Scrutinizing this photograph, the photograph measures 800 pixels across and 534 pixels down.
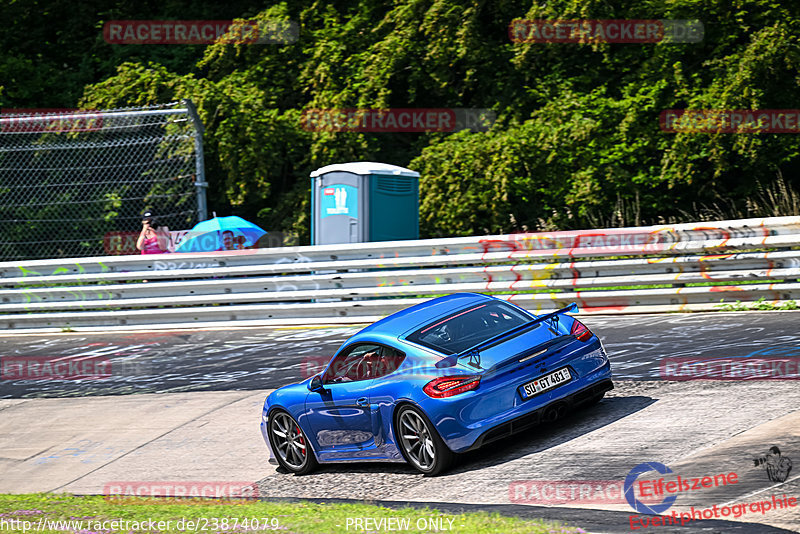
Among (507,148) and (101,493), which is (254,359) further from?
(507,148)

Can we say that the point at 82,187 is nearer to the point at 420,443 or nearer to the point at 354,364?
the point at 354,364

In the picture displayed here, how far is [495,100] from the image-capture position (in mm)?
23328

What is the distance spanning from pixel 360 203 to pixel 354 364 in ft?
24.1

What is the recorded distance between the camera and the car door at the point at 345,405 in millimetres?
8242

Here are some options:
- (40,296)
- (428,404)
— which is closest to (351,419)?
(428,404)

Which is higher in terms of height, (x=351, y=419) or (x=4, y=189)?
(x=4, y=189)

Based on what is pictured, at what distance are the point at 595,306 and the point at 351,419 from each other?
19.9 feet

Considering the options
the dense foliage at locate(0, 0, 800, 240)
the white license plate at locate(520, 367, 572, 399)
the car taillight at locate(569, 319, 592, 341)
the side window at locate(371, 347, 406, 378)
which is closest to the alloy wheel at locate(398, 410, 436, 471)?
the side window at locate(371, 347, 406, 378)

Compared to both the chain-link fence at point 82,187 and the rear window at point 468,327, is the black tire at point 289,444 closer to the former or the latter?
the rear window at point 468,327

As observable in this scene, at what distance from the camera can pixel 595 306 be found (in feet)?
44.3

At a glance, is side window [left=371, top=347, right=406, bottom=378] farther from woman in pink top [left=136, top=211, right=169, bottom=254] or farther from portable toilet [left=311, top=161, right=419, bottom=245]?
woman in pink top [left=136, top=211, right=169, bottom=254]

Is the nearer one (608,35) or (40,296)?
(40,296)

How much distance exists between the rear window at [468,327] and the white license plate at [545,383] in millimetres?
543

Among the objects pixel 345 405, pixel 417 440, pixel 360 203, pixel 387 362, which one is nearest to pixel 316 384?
pixel 345 405
